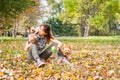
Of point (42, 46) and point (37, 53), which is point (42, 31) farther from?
point (37, 53)

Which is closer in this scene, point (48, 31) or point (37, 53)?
point (37, 53)

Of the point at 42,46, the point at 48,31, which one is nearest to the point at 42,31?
the point at 48,31

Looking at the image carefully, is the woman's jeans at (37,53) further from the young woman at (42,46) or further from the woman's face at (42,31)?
the woman's face at (42,31)

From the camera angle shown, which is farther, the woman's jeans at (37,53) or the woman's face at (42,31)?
the woman's face at (42,31)

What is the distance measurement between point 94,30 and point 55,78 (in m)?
68.3

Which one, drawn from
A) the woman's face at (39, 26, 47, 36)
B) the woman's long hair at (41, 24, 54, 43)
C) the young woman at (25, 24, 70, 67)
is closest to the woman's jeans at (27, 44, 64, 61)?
the young woman at (25, 24, 70, 67)

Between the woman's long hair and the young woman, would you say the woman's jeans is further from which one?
the woman's long hair

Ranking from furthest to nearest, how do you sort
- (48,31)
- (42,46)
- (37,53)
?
(42,46)
(48,31)
(37,53)

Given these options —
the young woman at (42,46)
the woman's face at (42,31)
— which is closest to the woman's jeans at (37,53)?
the young woman at (42,46)

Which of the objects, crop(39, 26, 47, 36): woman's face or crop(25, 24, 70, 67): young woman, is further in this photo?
crop(39, 26, 47, 36): woman's face

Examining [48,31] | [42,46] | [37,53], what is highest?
[48,31]

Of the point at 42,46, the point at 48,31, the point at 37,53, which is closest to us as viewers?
the point at 37,53

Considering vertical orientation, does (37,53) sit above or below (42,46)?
below

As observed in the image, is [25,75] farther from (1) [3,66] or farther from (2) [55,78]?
(1) [3,66]
